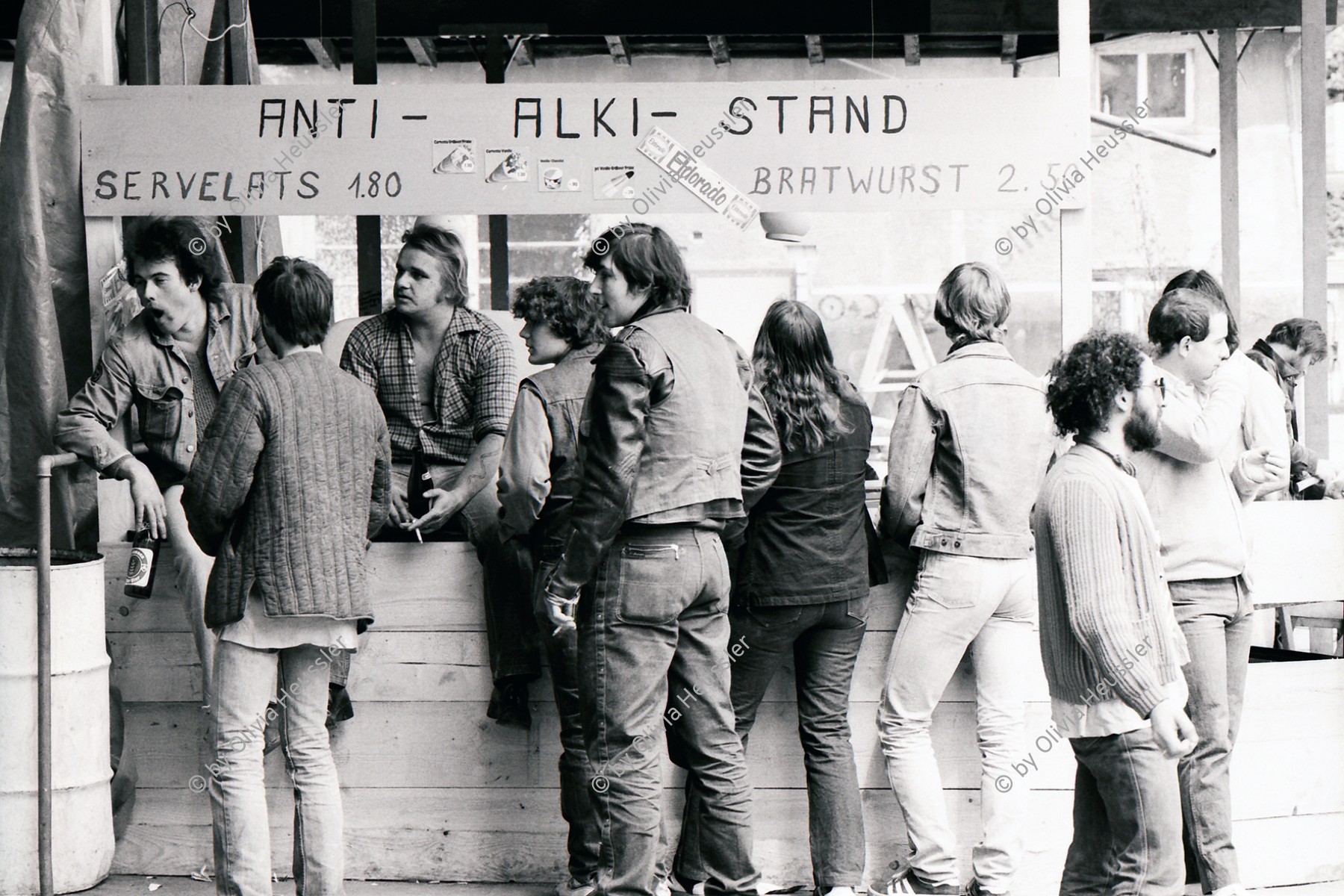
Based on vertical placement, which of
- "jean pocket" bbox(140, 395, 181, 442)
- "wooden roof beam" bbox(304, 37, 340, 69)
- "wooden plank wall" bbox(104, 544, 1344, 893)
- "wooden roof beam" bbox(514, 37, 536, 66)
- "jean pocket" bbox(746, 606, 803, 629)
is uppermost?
"wooden roof beam" bbox(514, 37, 536, 66)

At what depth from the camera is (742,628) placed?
13.4 ft

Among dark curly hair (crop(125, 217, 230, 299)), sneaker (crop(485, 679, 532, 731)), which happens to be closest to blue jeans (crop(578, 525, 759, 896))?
sneaker (crop(485, 679, 532, 731))

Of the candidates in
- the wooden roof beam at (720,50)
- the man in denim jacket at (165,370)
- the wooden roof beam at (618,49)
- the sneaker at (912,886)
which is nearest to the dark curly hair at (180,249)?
the man in denim jacket at (165,370)

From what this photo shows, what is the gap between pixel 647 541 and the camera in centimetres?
358

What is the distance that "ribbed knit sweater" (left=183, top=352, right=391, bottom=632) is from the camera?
3582mm

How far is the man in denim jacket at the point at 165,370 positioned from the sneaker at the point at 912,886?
204 cm

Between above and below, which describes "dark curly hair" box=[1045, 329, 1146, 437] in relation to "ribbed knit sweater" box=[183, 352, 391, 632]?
above

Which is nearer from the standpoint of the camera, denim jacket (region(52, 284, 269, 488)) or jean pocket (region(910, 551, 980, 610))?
jean pocket (region(910, 551, 980, 610))

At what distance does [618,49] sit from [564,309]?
33.4 ft

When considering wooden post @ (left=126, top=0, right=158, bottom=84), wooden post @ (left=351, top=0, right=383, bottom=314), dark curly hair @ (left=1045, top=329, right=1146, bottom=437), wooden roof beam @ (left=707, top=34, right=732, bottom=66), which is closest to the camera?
dark curly hair @ (left=1045, top=329, right=1146, bottom=437)

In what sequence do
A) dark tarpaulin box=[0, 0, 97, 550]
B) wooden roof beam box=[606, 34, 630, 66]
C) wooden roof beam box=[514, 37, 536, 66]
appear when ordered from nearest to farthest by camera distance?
dark tarpaulin box=[0, 0, 97, 550] → wooden roof beam box=[606, 34, 630, 66] → wooden roof beam box=[514, 37, 536, 66]

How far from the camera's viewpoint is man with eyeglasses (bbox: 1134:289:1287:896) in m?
3.87

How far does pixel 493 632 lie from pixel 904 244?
1524 cm

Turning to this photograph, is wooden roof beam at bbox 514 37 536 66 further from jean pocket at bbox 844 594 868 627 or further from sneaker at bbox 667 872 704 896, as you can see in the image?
sneaker at bbox 667 872 704 896
